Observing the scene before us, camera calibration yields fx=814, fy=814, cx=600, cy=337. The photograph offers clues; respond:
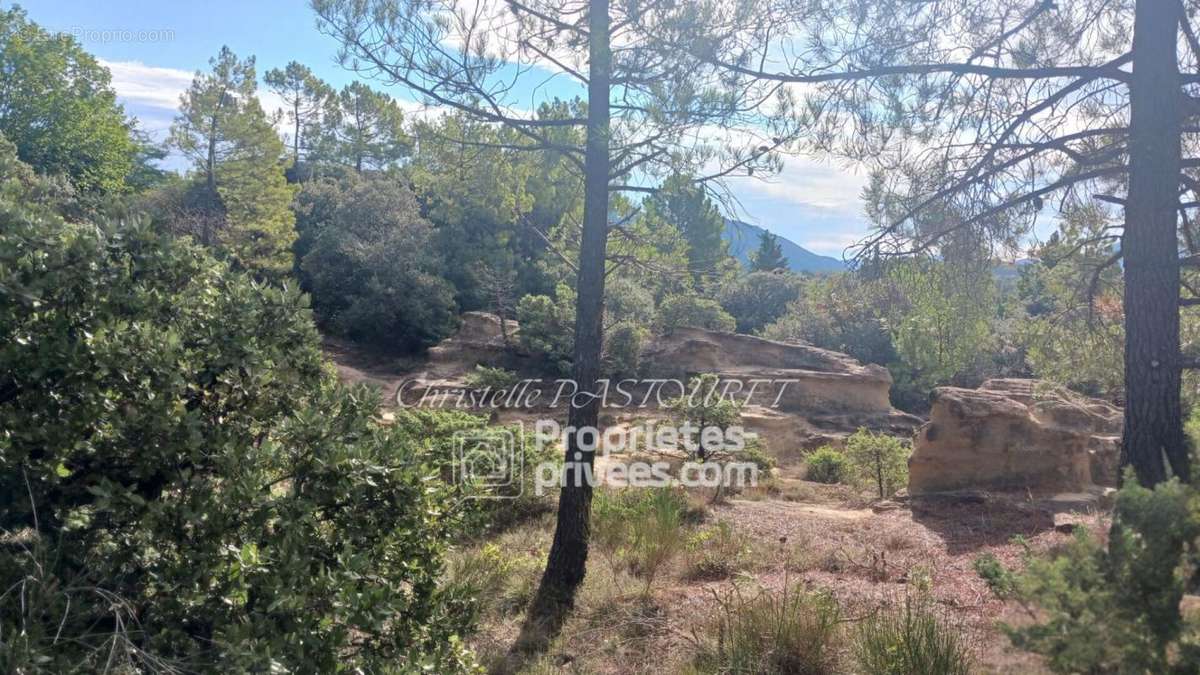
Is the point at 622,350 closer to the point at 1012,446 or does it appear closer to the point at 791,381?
the point at 791,381

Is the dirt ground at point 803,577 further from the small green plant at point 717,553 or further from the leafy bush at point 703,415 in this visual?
the leafy bush at point 703,415

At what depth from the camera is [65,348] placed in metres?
2.76

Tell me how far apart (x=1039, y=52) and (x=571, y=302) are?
15.0 meters

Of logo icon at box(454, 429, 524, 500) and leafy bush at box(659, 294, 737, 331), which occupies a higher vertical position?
leafy bush at box(659, 294, 737, 331)

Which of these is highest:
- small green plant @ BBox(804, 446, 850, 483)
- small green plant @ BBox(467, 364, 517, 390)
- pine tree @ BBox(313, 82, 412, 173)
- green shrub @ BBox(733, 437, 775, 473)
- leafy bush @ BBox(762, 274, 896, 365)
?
pine tree @ BBox(313, 82, 412, 173)

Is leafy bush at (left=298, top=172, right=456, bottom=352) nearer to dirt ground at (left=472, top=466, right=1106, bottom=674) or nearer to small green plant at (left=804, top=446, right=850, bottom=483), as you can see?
small green plant at (left=804, top=446, right=850, bottom=483)

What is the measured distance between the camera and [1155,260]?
4520 millimetres

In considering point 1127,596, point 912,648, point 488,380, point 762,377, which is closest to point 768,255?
point 762,377

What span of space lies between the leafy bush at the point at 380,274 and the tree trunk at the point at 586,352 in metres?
18.2

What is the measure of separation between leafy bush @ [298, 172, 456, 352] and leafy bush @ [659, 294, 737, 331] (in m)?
6.93

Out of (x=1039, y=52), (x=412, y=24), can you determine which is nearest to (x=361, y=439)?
(x=412, y=24)

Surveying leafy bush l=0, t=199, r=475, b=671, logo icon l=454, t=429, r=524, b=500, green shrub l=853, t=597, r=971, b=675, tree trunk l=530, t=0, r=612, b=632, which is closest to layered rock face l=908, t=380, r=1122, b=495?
logo icon l=454, t=429, r=524, b=500

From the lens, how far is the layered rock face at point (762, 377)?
1644 cm

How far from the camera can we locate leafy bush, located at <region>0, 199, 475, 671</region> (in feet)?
8.76
